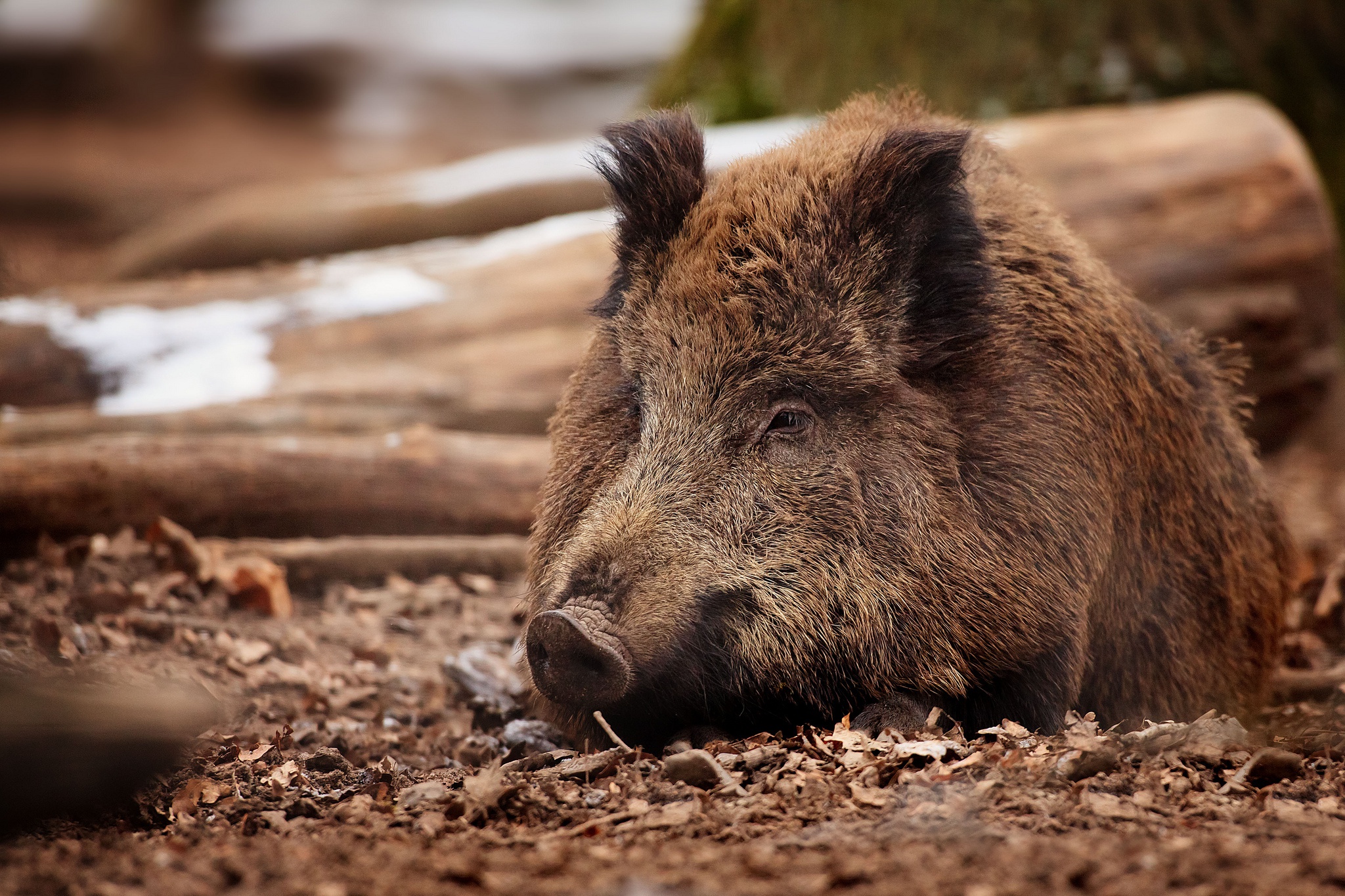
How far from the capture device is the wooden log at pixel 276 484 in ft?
19.2

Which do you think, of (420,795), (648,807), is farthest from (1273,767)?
(420,795)

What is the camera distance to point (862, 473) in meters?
3.98

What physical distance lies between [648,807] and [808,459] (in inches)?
54.8

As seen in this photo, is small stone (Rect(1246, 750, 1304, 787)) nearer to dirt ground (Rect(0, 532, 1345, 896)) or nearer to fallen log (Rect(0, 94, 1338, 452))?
dirt ground (Rect(0, 532, 1345, 896))

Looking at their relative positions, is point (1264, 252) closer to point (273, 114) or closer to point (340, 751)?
point (340, 751)

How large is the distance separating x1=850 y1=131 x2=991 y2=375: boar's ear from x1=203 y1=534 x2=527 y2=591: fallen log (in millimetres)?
2925

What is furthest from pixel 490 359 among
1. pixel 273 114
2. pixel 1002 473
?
pixel 273 114

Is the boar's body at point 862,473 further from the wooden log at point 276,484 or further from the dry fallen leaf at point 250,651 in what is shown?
the wooden log at point 276,484

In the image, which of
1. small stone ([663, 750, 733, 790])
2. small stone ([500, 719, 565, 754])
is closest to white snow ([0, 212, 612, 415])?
small stone ([500, 719, 565, 754])

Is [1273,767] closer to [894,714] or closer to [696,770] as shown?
[894,714]

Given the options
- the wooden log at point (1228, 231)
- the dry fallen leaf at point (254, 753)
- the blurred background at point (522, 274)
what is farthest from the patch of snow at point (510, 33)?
the dry fallen leaf at point (254, 753)

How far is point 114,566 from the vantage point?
5.65 metres

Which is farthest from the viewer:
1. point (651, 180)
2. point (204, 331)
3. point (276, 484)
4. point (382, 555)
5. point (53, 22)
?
point (53, 22)

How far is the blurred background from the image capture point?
6312mm
